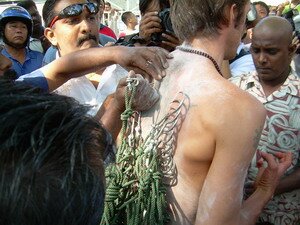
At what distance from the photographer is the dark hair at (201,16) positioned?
74.4 inches

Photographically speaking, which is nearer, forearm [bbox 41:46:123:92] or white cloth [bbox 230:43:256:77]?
forearm [bbox 41:46:123:92]

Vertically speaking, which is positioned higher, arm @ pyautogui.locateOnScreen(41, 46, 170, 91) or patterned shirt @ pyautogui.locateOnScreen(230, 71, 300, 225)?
arm @ pyautogui.locateOnScreen(41, 46, 170, 91)

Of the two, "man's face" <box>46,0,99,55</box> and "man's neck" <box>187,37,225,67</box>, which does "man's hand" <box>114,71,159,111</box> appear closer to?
"man's neck" <box>187,37,225,67</box>

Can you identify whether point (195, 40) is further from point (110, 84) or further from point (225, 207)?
point (110, 84)

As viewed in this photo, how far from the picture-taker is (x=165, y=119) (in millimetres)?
1850

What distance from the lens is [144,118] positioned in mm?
1946

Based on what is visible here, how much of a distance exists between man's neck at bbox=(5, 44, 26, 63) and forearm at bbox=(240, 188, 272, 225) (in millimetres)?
2868

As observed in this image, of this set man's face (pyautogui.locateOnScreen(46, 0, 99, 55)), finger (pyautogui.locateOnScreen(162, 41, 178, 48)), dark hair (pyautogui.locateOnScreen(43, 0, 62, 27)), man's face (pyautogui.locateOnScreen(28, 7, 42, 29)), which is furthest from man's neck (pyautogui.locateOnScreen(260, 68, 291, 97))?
man's face (pyautogui.locateOnScreen(28, 7, 42, 29))

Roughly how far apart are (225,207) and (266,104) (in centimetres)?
94

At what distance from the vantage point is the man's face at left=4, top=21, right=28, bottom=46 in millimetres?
4367

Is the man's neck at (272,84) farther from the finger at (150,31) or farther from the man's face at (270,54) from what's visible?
the finger at (150,31)

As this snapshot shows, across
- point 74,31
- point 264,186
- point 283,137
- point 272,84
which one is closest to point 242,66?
point 272,84

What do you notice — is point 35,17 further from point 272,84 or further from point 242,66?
point 272,84

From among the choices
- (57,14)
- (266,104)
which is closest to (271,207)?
(266,104)
